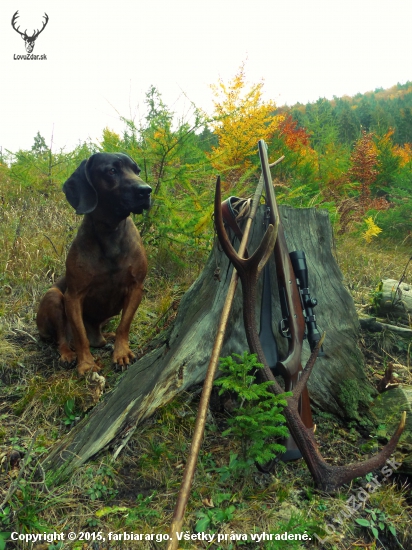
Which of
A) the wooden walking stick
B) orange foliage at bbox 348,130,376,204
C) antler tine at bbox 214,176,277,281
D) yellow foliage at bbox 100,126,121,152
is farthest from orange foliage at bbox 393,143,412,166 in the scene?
the wooden walking stick

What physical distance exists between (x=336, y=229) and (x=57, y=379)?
6.48 metres

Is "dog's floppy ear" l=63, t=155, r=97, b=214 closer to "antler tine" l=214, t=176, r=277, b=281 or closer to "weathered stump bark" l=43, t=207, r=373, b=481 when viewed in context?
"weathered stump bark" l=43, t=207, r=373, b=481

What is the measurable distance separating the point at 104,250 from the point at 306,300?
64.6 inches

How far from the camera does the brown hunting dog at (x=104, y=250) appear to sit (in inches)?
123

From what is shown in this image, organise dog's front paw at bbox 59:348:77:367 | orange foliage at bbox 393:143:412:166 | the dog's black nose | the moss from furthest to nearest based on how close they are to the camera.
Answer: orange foliage at bbox 393:143:412:166 < dog's front paw at bbox 59:348:77:367 < the dog's black nose < the moss

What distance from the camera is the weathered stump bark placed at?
2441mm

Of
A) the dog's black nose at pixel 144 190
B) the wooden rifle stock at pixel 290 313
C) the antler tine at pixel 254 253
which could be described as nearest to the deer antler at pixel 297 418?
the antler tine at pixel 254 253

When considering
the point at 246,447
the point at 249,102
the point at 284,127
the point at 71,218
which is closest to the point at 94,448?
the point at 246,447

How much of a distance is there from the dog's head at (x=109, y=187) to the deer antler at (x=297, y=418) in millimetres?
1198

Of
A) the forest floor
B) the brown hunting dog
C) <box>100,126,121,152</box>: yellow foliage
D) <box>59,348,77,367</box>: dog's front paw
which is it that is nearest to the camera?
the forest floor

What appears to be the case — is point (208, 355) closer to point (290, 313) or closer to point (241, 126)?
point (290, 313)

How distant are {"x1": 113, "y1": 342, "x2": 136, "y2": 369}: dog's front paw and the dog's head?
3.53ft

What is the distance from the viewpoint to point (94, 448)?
233 centimetres

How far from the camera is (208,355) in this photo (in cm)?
252
